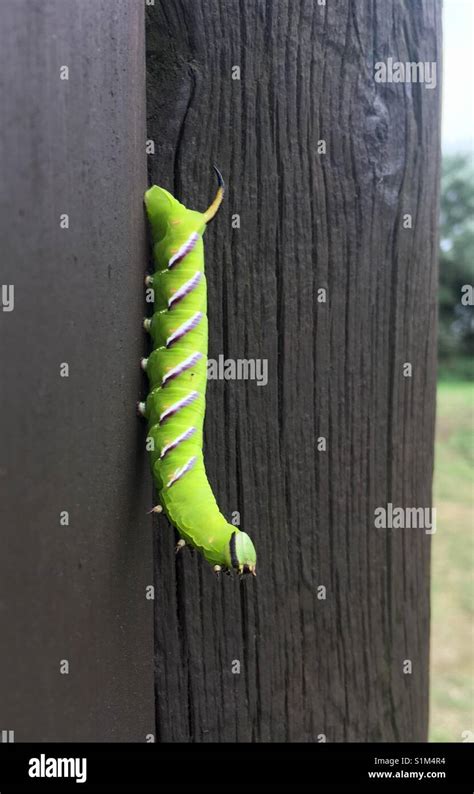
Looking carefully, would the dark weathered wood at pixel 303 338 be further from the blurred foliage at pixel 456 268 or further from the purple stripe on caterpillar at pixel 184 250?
the blurred foliage at pixel 456 268

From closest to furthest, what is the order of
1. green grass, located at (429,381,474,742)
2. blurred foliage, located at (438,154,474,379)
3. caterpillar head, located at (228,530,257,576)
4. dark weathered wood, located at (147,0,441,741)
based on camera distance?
caterpillar head, located at (228,530,257,576) < dark weathered wood, located at (147,0,441,741) < green grass, located at (429,381,474,742) < blurred foliage, located at (438,154,474,379)

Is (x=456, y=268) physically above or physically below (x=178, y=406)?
above

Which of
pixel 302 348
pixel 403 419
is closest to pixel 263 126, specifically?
pixel 302 348

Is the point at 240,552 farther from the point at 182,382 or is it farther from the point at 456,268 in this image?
the point at 456,268

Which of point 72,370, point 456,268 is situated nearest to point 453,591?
point 72,370

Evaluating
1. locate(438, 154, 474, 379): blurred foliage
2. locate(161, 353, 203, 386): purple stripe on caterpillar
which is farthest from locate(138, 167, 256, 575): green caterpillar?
locate(438, 154, 474, 379): blurred foliage

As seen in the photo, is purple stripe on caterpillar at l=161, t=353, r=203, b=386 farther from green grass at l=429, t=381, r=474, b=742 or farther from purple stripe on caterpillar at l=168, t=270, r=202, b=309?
green grass at l=429, t=381, r=474, b=742
